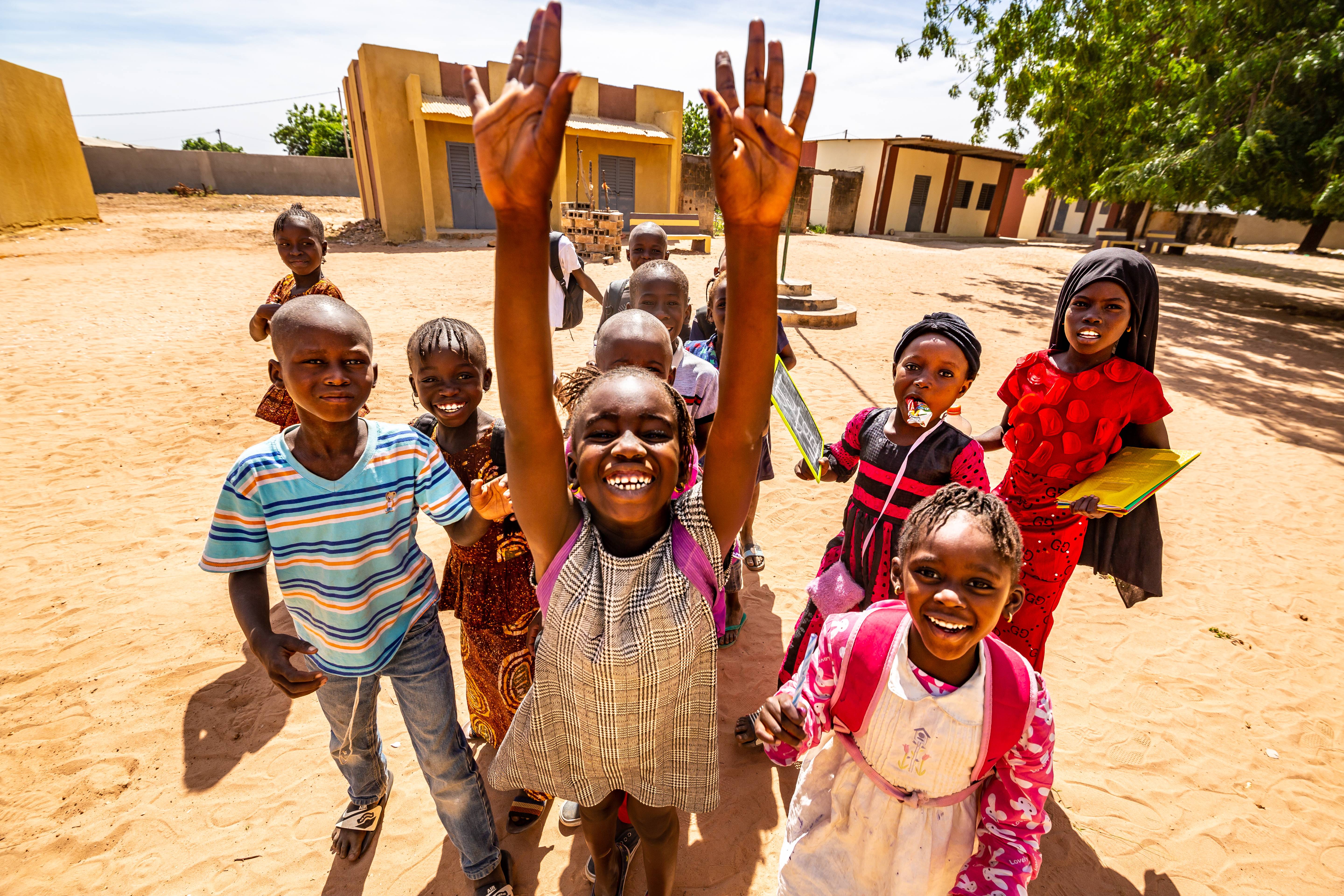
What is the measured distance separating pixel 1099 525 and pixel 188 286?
13572 mm

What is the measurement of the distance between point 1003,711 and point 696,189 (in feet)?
73.8

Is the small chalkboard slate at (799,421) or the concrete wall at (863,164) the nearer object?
the small chalkboard slate at (799,421)

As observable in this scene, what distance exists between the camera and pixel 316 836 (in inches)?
90.7

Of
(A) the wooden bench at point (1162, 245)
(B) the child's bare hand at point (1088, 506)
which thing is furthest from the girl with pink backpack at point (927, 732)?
(A) the wooden bench at point (1162, 245)

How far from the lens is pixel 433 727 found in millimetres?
1861

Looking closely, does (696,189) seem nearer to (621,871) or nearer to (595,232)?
(595,232)

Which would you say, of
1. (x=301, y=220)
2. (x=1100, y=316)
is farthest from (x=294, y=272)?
(x=1100, y=316)

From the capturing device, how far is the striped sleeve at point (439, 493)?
1797 mm

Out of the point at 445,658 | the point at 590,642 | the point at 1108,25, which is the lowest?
the point at 445,658

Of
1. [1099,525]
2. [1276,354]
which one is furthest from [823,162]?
[1099,525]

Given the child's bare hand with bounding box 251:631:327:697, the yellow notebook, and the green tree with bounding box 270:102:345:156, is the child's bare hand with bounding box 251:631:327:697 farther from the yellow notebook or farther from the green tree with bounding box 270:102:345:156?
the green tree with bounding box 270:102:345:156

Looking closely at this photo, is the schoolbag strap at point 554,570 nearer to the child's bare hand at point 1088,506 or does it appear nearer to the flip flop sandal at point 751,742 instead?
the flip flop sandal at point 751,742

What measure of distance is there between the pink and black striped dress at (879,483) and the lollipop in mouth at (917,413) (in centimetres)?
5

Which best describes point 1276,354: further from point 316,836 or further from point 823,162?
point 823,162
